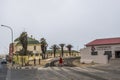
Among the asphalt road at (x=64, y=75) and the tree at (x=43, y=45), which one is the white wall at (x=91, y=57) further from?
the tree at (x=43, y=45)

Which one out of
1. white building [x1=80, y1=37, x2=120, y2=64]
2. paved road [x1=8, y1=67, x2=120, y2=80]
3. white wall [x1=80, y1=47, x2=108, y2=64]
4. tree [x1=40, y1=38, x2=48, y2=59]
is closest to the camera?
paved road [x1=8, y1=67, x2=120, y2=80]

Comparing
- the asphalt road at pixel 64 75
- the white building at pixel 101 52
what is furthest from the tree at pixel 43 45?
the asphalt road at pixel 64 75

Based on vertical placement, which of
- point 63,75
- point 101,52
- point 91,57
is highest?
point 101,52

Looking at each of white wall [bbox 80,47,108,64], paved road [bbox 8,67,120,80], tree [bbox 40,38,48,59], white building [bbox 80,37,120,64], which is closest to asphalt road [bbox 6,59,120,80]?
paved road [bbox 8,67,120,80]

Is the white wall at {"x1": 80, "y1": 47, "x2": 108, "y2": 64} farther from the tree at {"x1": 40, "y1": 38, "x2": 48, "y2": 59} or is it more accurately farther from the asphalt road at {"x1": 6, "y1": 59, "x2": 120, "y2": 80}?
the tree at {"x1": 40, "y1": 38, "x2": 48, "y2": 59}

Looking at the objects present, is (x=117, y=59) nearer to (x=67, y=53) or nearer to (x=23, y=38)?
(x=23, y=38)

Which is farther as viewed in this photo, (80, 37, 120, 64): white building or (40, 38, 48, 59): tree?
(40, 38, 48, 59): tree

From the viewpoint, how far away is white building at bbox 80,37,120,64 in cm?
7431

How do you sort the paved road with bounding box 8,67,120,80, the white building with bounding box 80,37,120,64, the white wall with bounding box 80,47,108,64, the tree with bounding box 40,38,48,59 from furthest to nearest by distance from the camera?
the tree with bounding box 40,38,48,59 → the white building with bounding box 80,37,120,64 → the white wall with bounding box 80,47,108,64 → the paved road with bounding box 8,67,120,80

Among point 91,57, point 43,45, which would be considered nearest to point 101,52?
point 91,57

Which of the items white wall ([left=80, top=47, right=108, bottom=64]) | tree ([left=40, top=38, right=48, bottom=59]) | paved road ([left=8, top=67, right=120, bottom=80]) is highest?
tree ([left=40, top=38, right=48, bottom=59])

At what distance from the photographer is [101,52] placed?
7844 centimetres

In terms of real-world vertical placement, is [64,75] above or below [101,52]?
below

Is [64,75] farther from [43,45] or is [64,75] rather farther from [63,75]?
[43,45]
